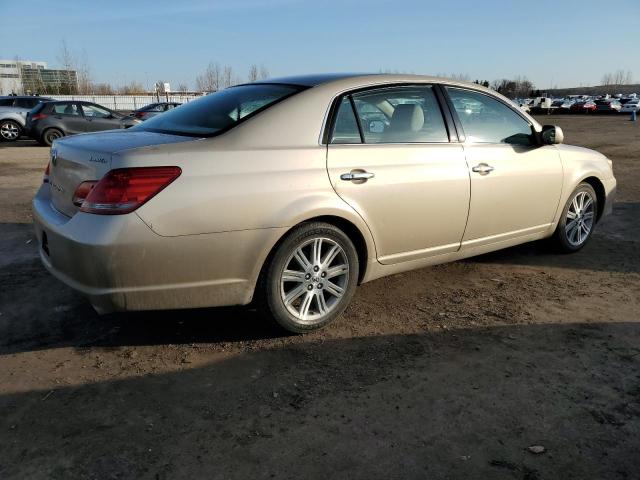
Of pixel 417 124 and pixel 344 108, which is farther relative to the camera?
pixel 417 124

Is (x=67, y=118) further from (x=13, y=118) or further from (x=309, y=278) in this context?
(x=309, y=278)

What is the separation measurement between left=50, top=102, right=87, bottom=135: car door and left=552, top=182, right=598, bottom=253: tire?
1588cm

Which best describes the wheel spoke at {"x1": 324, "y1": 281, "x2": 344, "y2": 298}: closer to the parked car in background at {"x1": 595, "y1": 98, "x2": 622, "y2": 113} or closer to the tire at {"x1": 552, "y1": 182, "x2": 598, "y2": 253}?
the tire at {"x1": 552, "y1": 182, "x2": 598, "y2": 253}

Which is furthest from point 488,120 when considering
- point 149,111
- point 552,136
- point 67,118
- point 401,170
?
point 149,111

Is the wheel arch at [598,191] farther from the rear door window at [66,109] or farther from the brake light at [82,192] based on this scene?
the rear door window at [66,109]

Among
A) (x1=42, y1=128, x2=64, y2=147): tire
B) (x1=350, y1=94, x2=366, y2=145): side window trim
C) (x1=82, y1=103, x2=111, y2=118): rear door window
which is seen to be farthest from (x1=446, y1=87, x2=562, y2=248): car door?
(x1=42, y1=128, x2=64, y2=147): tire

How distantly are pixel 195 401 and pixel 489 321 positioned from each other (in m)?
2.08

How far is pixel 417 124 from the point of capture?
13.0ft

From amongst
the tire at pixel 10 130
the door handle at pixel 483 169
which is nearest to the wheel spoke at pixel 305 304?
the door handle at pixel 483 169

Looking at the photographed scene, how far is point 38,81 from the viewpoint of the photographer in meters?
65.1

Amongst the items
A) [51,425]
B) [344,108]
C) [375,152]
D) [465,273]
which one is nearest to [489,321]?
[465,273]

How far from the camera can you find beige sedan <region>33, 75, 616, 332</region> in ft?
9.55

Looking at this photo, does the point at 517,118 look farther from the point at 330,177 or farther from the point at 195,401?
the point at 195,401

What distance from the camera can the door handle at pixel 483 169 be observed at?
4125 mm
